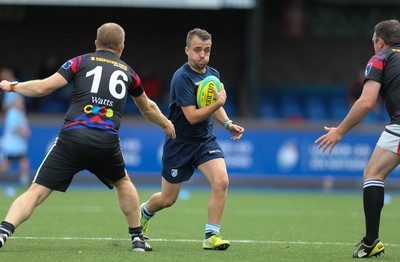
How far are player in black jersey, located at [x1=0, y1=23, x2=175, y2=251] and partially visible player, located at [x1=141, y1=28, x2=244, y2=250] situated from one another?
3.05ft

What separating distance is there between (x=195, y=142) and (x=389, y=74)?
90.5 inches

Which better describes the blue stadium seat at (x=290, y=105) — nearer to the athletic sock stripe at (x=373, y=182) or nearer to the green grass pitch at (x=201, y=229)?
the green grass pitch at (x=201, y=229)

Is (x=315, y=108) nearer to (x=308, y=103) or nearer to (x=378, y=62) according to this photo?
(x=308, y=103)

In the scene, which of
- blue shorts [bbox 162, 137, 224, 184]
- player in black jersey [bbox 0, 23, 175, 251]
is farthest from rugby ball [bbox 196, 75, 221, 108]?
player in black jersey [bbox 0, 23, 175, 251]

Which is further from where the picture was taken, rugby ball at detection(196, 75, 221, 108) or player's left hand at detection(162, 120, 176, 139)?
rugby ball at detection(196, 75, 221, 108)

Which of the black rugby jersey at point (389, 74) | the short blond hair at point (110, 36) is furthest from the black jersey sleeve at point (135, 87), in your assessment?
the black rugby jersey at point (389, 74)

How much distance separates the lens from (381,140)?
9.20m

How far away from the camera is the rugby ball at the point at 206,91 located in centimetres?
983

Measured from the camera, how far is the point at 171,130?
954cm

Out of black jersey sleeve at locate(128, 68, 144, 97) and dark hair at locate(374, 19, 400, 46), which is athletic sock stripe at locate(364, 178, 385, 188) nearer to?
dark hair at locate(374, 19, 400, 46)

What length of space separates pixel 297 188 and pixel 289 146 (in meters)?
1.01

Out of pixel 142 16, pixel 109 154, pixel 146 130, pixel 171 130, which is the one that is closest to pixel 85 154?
pixel 109 154

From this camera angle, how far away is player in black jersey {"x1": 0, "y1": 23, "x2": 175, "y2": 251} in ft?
28.7

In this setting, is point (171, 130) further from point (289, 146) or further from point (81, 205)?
point (289, 146)
